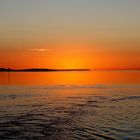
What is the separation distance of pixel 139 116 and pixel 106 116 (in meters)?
2.18

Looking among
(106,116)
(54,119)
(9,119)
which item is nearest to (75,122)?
(54,119)

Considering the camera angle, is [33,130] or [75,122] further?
[75,122]

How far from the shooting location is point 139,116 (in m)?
18.8

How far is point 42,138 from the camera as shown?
13.3 metres

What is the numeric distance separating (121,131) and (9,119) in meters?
7.25

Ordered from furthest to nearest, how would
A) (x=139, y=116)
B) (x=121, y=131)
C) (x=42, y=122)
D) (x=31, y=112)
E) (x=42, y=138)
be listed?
(x=31, y=112) → (x=139, y=116) → (x=42, y=122) → (x=121, y=131) → (x=42, y=138)

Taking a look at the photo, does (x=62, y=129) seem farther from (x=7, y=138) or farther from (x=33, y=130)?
(x=7, y=138)

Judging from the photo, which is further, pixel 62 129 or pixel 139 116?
pixel 139 116

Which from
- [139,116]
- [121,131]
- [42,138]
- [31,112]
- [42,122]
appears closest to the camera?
[42,138]

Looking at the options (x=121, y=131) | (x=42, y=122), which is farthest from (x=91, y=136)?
(x=42, y=122)

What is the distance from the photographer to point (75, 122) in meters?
17.2

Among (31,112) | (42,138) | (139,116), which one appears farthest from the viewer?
(31,112)

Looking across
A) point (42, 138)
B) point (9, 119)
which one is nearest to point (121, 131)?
point (42, 138)

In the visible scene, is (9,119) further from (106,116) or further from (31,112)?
(106,116)
